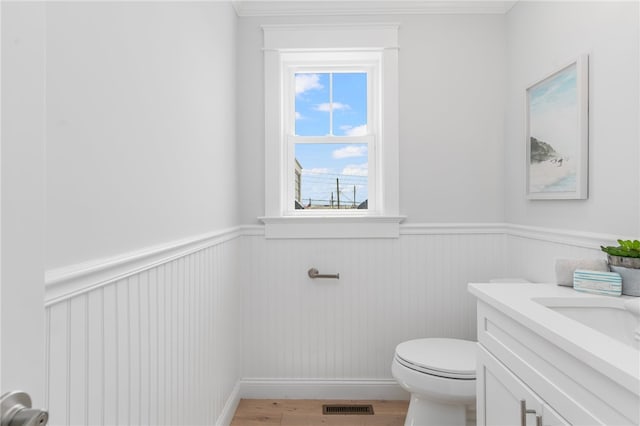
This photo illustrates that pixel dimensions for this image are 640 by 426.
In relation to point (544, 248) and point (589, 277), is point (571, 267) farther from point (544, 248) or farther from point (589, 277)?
point (544, 248)

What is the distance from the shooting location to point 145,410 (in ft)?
3.75

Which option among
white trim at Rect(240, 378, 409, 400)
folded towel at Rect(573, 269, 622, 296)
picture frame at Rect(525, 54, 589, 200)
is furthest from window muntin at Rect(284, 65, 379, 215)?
folded towel at Rect(573, 269, 622, 296)

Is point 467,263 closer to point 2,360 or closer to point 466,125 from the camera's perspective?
point 466,125

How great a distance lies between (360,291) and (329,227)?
43cm

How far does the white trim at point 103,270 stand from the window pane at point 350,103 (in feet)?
4.48

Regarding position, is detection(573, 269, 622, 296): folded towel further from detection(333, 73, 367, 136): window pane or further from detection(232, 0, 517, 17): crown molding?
detection(232, 0, 517, 17): crown molding

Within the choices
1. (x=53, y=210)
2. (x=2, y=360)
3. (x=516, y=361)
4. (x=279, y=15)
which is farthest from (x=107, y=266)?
(x=279, y=15)

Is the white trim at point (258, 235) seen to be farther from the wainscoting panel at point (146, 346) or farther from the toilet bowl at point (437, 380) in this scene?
the toilet bowl at point (437, 380)

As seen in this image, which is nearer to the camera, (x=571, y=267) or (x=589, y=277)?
(x=589, y=277)

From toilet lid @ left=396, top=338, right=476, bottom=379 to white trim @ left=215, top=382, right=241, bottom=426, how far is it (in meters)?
0.91

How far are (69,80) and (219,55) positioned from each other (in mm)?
1252

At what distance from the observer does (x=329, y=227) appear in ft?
7.81

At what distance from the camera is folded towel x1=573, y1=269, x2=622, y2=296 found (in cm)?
131

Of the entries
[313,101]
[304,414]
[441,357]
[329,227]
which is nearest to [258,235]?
[329,227]
